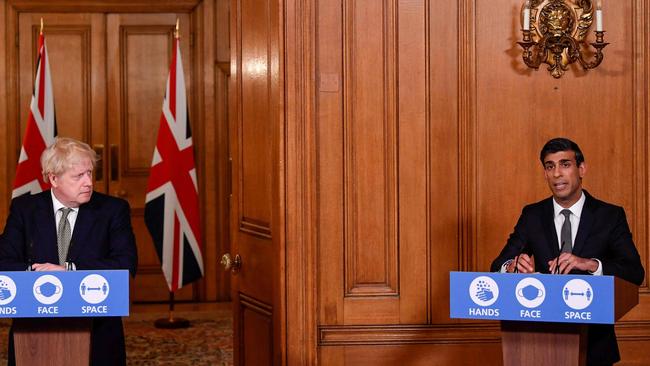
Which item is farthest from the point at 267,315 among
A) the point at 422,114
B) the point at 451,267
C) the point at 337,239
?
the point at 422,114

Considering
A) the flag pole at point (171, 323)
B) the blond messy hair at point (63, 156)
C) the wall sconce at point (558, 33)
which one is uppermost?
the wall sconce at point (558, 33)

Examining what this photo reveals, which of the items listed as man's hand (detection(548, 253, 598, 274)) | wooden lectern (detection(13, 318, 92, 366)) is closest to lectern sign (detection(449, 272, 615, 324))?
man's hand (detection(548, 253, 598, 274))

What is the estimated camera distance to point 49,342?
3578 mm

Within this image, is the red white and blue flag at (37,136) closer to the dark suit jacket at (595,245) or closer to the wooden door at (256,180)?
the wooden door at (256,180)

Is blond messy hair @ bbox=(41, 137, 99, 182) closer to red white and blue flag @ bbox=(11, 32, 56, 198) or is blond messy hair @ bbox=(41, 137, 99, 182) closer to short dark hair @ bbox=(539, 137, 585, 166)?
short dark hair @ bbox=(539, 137, 585, 166)

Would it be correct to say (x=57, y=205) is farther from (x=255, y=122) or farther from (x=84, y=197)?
(x=255, y=122)

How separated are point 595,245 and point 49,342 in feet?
6.76

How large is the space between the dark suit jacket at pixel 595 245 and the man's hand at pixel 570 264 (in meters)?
0.11

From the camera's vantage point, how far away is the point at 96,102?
932 cm

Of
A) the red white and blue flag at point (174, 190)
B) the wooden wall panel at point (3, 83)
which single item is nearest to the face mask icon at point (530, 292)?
the red white and blue flag at point (174, 190)

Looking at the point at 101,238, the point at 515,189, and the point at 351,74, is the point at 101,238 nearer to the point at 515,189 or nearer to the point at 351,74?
the point at 351,74

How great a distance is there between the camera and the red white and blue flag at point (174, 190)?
8.05m

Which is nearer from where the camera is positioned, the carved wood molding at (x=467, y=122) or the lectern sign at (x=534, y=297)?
the lectern sign at (x=534, y=297)

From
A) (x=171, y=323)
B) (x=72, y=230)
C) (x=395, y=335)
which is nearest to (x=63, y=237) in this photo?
(x=72, y=230)
